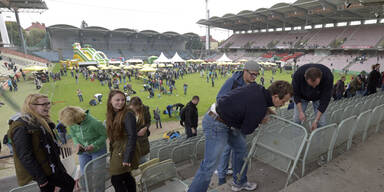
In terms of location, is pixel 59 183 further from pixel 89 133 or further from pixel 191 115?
pixel 191 115

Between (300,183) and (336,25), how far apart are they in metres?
60.6

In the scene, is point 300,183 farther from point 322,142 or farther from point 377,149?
point 377,149

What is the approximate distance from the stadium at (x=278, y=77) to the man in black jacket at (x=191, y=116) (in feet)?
1.25

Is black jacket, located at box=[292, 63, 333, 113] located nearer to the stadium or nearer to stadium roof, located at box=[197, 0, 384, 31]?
the stadium

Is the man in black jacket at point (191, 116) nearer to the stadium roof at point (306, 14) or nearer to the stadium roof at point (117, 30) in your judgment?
the stadium roof at point (306, 14)

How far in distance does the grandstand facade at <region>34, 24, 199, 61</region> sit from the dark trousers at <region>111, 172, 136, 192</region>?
2498 inches

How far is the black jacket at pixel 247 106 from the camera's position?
2.00m

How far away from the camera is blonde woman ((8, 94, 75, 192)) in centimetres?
212

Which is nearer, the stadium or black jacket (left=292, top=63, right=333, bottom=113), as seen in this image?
the stadium

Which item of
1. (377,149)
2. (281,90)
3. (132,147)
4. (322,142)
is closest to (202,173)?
(132,147)

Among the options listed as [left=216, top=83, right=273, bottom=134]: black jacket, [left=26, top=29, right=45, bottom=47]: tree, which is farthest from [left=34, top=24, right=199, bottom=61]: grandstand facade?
[left=216, top=83, right=273, bottom=134]: black jacket

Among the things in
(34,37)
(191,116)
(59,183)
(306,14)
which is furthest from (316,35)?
(34,37)

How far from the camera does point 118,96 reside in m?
2.54

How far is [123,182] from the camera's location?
2.48 m
